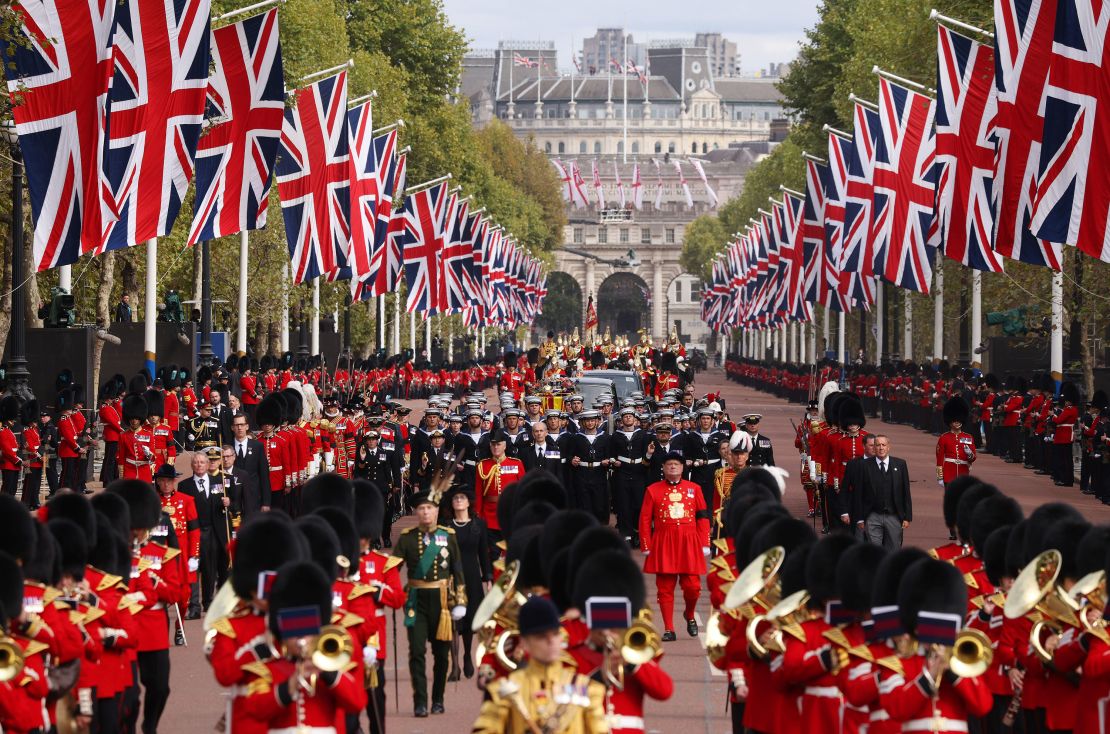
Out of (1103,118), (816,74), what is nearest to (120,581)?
(1103,118)

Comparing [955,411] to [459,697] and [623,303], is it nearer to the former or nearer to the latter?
[459,697]

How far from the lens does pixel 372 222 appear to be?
35594mm

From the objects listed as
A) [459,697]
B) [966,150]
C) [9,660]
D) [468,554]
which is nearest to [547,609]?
[9,660]

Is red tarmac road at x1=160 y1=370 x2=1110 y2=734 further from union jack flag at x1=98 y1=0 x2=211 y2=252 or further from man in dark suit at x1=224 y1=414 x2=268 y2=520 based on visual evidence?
union jack flag at x1=98 y1=0 x2=211 y2=252

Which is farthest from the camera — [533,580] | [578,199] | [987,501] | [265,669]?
[578,199]

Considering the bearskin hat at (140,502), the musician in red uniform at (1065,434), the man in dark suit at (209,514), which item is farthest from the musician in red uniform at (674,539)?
the musician in red uniform at (1065,434)

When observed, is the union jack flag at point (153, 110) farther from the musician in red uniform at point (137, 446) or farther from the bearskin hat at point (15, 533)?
the bearskin hat at point (15, 533)

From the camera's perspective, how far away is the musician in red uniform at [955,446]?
22.1m

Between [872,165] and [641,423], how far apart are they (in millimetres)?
13119

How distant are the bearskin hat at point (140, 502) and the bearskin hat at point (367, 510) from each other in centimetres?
125

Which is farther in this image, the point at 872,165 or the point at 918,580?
the point at 872,165

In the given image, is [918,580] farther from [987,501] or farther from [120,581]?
[120,581]

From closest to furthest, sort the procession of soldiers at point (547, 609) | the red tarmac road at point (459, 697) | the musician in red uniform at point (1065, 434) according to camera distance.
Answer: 1. the procession of soldiers at point (547, 609)
2. the red tarmac road at point (459, 697)
3. the musician in red uniform at point (1065, 434)

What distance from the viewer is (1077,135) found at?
21.7m
